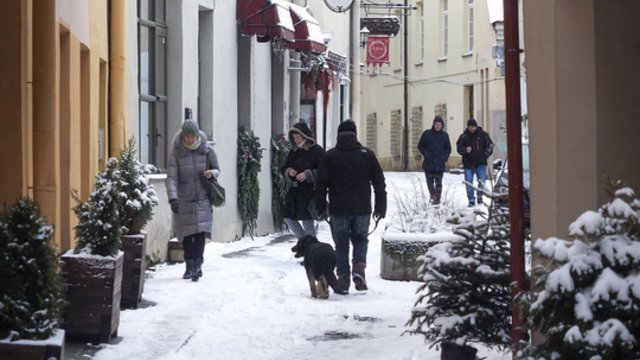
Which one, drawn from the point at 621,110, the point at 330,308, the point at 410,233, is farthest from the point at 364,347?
the point at 410,233

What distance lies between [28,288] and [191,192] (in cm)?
739

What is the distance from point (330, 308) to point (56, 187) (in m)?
3.07

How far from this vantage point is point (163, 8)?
53.2ft

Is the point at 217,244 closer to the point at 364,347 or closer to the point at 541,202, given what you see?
the point at 364,347

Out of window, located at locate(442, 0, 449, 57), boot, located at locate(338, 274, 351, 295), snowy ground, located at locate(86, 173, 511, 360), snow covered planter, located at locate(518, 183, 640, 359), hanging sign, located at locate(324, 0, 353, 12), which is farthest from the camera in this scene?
window, located at locate(442, 0, 449, 57)

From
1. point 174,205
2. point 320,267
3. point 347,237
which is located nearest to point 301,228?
point 174,205

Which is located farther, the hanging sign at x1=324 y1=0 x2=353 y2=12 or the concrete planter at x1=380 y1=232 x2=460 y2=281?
the hanging sign at x1=324 y1=0 x2=353 y2=12

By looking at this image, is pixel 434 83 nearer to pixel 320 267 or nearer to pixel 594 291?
pixel 320 267

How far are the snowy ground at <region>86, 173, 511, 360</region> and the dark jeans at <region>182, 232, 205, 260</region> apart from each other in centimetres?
29

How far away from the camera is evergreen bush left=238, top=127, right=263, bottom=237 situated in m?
19.7

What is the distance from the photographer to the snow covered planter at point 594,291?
4.81m

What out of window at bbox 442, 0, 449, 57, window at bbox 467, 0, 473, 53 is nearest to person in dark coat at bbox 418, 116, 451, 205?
window at bbox 467, 0, 473, 53

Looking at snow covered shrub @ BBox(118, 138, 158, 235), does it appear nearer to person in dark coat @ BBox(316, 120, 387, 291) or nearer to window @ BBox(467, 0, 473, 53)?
person in dark coat @ BBox(316, 120, 387, 291)

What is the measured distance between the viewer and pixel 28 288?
659cm
